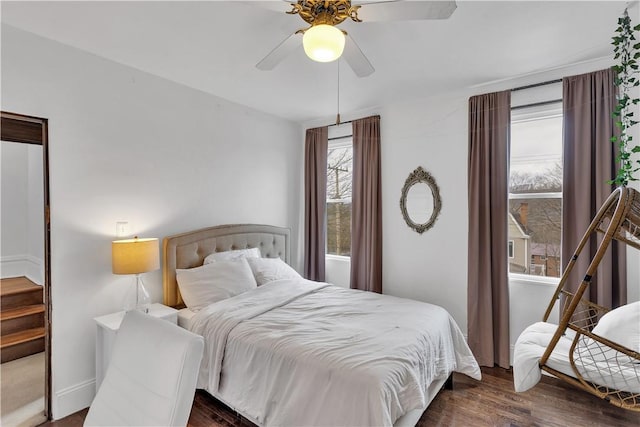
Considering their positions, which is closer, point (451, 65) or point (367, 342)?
point (367, 342)

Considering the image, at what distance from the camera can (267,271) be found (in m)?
3.41

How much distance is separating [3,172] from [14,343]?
76.8 inches

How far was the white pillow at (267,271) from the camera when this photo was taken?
335cm

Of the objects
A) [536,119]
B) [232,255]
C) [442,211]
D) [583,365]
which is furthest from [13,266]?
[536,119]

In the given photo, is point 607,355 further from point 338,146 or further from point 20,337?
point 20,337

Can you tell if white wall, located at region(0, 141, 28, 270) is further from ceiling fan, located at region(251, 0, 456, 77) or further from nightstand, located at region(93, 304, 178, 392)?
ceiling fan, located at region(251, 0, 456, 77)

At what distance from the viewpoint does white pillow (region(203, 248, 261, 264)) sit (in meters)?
3.20

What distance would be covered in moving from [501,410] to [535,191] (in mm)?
1959

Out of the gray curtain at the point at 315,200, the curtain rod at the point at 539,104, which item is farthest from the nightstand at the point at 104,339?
the curtain rod at the point at 539,104

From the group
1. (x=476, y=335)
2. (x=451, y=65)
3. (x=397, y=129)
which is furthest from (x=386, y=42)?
(x=476, y=335)

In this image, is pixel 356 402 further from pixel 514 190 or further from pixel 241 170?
pixel 241 170

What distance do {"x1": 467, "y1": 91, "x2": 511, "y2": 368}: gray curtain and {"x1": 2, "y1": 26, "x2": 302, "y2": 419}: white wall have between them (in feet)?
8.93

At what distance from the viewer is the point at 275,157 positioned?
4.30 m

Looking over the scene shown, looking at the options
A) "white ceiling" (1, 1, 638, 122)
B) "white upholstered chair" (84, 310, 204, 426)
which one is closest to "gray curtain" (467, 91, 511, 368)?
"white ceiling" (1, 1, 638, 122)
